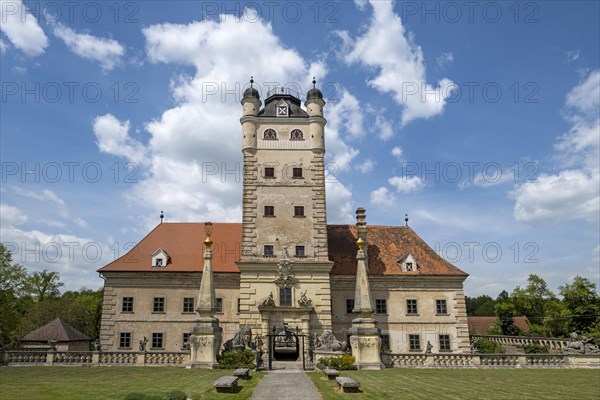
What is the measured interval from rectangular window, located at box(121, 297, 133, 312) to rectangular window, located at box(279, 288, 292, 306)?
1118cm

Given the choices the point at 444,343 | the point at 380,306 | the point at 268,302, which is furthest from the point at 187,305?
the point at 444,343

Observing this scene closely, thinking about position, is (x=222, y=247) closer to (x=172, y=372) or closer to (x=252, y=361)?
(x=252, y=361)

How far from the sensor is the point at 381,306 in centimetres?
3516

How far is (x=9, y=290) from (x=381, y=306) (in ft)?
109

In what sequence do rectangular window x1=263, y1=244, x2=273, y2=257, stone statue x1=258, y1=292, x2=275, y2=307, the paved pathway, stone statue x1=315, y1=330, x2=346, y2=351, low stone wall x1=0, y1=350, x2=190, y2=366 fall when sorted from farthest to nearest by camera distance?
rectangular window x1=263, y1=244, x2=273, y2=257 → stone statue x1=258, y1=292, x2=275, y2=307 → stone statue x1=315, y1=330, x2=346, y2=351 → low stone wall x1=0, y1=350, x2=190, y2=366 → the paved pathway

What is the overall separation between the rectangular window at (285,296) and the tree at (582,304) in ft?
90.3

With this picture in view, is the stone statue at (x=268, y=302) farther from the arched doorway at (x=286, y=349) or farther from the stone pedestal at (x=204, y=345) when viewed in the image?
the stone pedestal at (x=204, y=345)

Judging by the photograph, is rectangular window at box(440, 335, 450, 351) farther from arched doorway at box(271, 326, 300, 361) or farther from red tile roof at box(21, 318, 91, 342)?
red tile roof at box(21, 318, 91, 342)

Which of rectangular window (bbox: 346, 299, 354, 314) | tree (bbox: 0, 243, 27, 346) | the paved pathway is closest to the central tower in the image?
rectangular window (bbox: 346, 299, 354, 314)

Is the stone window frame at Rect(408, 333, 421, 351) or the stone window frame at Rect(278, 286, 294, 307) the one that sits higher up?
the stone window frame at Rect(278, 286, 294, 307)

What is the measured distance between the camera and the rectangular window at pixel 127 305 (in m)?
34.2

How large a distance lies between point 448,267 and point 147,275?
75.1ft

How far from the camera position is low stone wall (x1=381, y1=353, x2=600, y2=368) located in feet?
84.0

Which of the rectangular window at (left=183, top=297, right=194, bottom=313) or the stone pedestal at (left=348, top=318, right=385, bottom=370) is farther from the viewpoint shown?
the rectangular window at (left=183, top=297, right=194, bottom=313)
